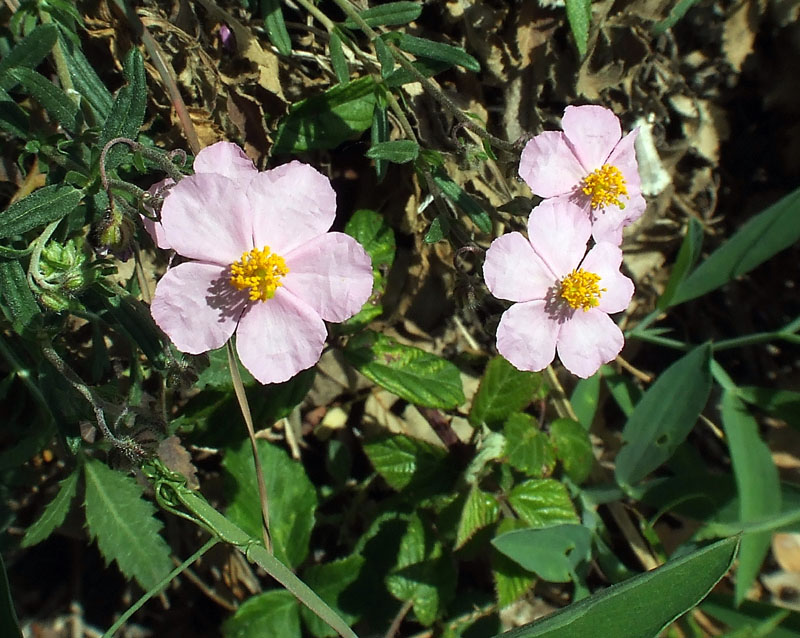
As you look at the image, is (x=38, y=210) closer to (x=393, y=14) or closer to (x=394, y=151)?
(x=394, y=151)

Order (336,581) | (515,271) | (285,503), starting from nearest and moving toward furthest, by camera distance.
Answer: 1. (515,271)
2. (336,581)
3. (285,503)

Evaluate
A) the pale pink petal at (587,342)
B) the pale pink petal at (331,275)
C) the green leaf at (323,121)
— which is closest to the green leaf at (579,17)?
the green leaf at (323,121)

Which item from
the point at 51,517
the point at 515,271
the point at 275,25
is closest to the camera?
the point at 515,271

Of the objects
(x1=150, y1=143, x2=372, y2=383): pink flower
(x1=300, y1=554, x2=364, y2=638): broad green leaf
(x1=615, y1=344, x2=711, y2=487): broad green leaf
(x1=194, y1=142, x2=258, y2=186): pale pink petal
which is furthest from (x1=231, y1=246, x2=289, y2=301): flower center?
(x1=615, y1=344, x2=711, y2=487): broad green leaf

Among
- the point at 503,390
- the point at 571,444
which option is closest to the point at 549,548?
the point at 571,444

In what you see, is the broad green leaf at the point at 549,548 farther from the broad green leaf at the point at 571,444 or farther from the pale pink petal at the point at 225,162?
the pale pink petal at the point at 225,162
